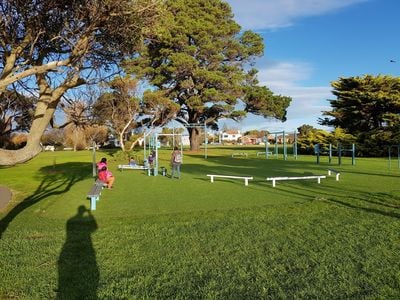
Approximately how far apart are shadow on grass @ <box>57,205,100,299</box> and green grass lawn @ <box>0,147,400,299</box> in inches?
0.5

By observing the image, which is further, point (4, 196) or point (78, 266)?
point (4, 196)

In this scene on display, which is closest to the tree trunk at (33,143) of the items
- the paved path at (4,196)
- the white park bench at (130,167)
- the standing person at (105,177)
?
the paved path at (4,196)

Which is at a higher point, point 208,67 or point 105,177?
point 208,67

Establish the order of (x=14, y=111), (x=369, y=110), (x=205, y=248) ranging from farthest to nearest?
(x=369, y=110) < (x=14, y=111) < (x=205, y=248)

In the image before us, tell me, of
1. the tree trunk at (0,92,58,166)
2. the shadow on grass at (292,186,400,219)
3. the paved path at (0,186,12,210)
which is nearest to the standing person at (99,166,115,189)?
the paved path at (0,186,12,210)

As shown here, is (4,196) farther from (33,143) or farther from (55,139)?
(55,139)

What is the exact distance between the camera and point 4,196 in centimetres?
1521

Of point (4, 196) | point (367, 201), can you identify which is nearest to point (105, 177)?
point (4, 196)

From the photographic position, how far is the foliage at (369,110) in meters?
40.2

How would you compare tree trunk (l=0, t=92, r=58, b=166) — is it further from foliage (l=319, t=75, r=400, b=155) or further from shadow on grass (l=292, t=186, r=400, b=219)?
foliage (l=319, t=75, r=400, b=155)

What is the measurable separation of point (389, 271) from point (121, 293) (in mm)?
3254

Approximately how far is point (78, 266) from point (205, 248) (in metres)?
1.94

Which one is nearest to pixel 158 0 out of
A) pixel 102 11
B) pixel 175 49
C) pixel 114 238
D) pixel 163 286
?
pixel 102 11

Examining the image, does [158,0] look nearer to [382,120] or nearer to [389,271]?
[389,271]
